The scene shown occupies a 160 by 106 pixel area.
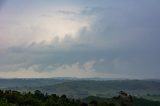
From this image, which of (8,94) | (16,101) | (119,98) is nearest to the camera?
(119,98)

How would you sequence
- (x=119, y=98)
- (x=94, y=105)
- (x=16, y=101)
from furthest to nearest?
(x=94, y=105), (x=16, y=101), (x=119, y=98)

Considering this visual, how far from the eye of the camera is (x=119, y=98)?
103 m

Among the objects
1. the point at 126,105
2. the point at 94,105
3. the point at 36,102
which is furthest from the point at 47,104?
the point at 126,105

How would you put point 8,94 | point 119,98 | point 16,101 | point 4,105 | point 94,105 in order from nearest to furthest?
point 119,98 < point 4,105 < point 16,101 < point 8,94 < point 94,105

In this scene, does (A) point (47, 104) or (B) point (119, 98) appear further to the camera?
(A) point (47, 104)

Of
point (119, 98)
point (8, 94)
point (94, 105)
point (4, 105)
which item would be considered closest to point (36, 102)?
point (8, 94)

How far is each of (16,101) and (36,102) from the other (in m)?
10.5

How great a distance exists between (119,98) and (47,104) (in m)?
73.7

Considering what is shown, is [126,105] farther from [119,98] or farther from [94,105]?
[94,105]

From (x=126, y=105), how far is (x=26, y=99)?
77.8 metres

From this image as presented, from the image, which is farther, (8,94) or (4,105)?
(8,94)

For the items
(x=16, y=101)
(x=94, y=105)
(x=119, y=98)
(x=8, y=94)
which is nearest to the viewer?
(x=119, y=98)

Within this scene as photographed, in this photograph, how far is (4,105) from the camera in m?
116

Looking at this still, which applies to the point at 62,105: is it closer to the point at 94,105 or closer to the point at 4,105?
the point at 94,105
